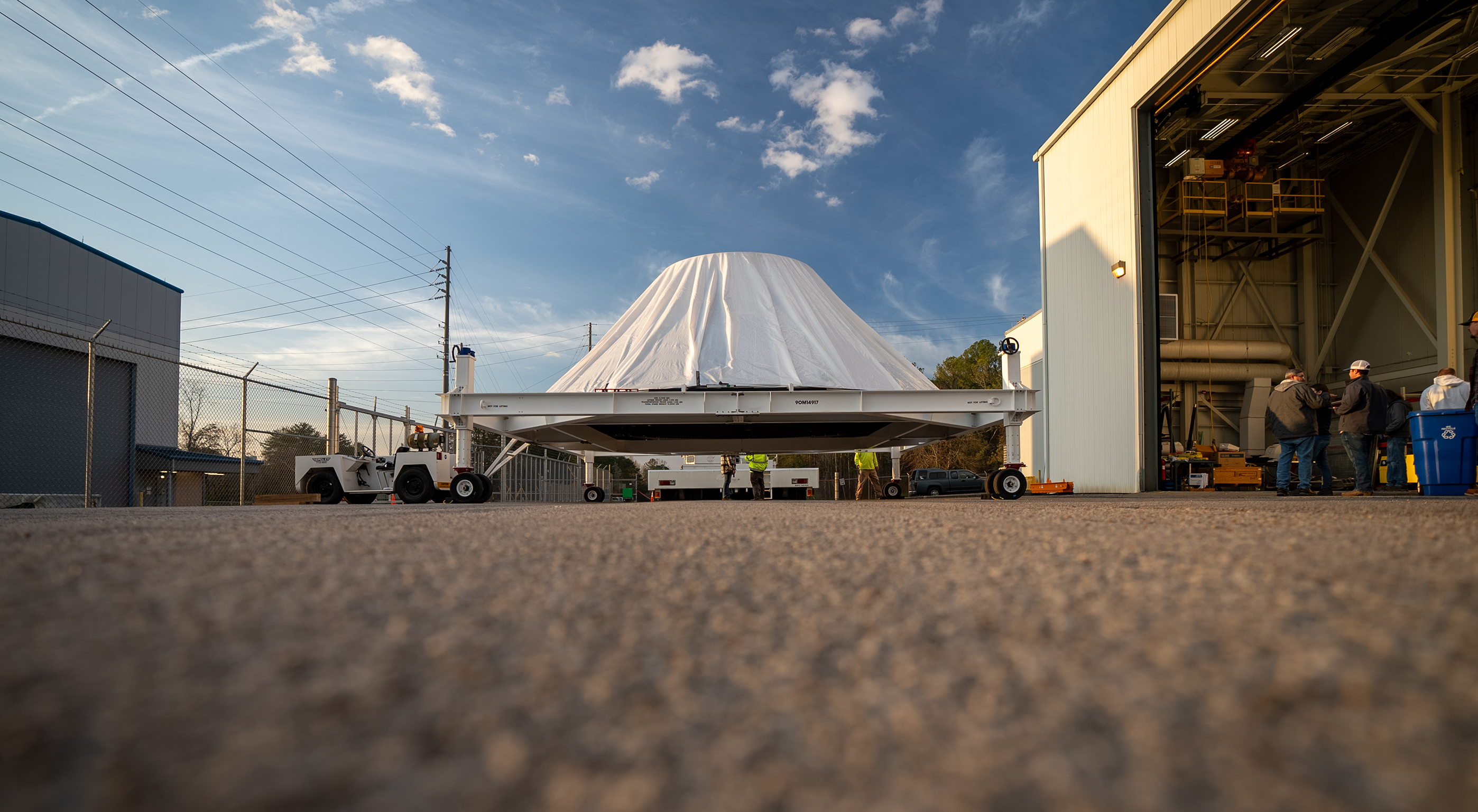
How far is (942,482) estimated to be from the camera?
18781 mm

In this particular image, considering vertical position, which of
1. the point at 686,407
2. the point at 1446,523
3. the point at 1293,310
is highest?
the point at 1293,310

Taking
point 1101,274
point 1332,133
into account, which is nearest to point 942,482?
point 1101,274

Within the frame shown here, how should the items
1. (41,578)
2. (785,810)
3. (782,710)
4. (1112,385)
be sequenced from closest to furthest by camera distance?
(785,810) → (782,710) → (41,578) → (1112,385)

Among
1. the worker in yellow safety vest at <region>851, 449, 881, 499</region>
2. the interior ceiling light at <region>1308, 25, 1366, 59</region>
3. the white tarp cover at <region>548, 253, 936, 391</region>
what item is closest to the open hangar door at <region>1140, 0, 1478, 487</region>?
the interior ceiling light at <region>1308, 25, 1366, 59</region>

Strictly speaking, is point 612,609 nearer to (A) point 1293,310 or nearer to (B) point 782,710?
(B) point 782,710

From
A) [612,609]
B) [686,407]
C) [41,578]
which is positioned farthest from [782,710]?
[686,407]

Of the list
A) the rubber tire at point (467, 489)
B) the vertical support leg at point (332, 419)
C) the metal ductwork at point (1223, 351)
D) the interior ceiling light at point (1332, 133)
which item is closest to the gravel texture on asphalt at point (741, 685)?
the rubber tire at point (467, 489)

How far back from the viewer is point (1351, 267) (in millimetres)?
15586

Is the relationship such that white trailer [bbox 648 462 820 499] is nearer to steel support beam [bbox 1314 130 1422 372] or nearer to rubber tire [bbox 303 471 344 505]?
rubber tire [bbox 303 471 344 505]

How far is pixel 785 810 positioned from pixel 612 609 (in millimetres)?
568

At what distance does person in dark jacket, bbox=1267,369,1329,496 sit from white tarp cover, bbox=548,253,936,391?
351 cm

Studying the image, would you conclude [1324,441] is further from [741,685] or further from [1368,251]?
[1368,251]

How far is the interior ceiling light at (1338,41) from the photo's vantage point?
33.8 feet

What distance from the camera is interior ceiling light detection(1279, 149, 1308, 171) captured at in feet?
48.6
